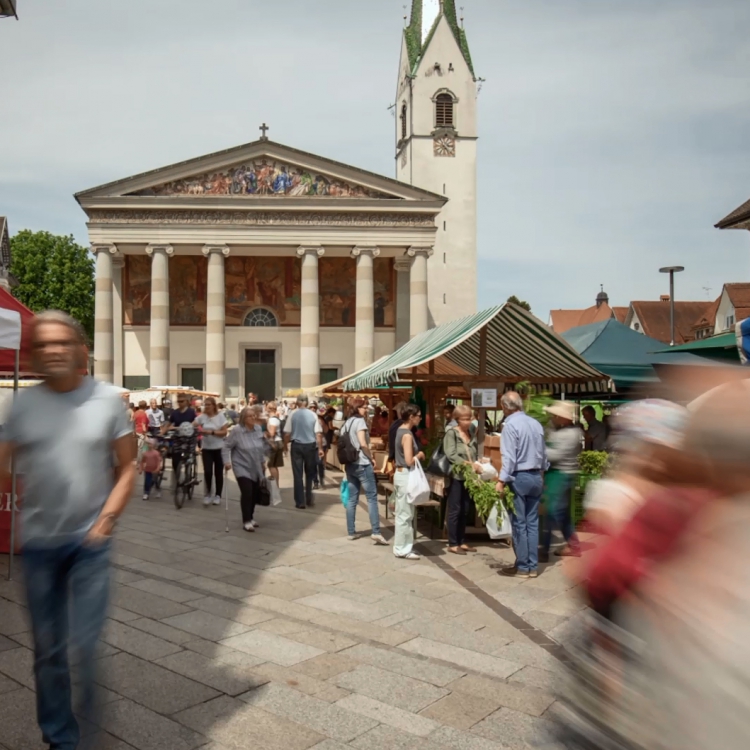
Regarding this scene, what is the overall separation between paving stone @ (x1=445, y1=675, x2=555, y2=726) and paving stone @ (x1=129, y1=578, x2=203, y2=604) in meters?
2.82

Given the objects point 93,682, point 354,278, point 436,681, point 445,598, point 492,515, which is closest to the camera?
point 93,682

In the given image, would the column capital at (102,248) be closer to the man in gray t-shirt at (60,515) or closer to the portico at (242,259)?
the portico at (242,259)

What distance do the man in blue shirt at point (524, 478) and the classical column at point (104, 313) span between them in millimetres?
34501

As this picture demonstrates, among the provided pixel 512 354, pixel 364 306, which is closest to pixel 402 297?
pixel 364 306

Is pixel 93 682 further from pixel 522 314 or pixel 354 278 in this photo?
pixel 354 278

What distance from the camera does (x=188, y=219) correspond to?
39.9 meters

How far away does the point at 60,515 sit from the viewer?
10.7ft

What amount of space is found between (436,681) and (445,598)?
7.05 ft

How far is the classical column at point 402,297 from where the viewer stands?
1650 inches

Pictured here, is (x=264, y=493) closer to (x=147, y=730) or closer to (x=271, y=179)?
(x=147, y=730)

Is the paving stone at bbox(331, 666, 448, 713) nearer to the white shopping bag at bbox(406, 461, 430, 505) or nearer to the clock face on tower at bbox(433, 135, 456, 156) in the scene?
the white shopping bag at bbox(406, 461, 430, 505)

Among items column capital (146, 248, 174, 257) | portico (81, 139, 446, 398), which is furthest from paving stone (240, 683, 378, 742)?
column capital (146, 248, 174, 257)

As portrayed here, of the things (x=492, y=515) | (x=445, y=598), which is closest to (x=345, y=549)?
(x=492, y=515)

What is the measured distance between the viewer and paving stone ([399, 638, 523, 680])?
4.97m
